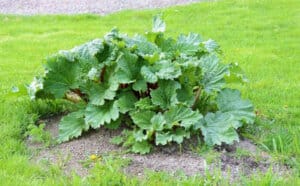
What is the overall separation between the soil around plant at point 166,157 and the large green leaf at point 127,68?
A: 0.45 meters

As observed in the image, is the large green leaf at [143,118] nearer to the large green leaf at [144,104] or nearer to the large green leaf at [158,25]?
the large green leaf at [144,104]

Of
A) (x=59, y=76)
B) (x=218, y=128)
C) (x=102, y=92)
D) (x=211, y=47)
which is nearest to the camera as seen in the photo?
(x=218, y=128)

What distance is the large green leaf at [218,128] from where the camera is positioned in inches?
173

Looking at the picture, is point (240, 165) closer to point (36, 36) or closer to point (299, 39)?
point (299, 39)

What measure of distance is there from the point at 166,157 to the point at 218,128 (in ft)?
1.57

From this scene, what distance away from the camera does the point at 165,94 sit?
4.64 metres

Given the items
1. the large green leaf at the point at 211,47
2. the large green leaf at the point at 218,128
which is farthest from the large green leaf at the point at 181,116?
the large green leaf at the point at 211,47

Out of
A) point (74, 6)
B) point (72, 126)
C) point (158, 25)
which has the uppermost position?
point (158, 25)

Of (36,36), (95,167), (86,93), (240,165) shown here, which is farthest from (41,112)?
(36,36)

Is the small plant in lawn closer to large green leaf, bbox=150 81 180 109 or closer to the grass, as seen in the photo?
large green leaf, bbox=150 81 180 109

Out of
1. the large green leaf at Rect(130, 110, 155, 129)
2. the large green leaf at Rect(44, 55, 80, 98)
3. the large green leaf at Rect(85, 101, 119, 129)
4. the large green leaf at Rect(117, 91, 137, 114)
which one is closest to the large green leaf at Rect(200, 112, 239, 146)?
the large green leaf at Rect(130, 110, 155, 129)

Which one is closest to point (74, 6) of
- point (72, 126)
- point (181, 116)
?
point (72, 126)

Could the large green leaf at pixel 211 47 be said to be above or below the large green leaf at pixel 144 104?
above

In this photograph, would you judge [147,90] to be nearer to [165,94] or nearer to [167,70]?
[165,94]
